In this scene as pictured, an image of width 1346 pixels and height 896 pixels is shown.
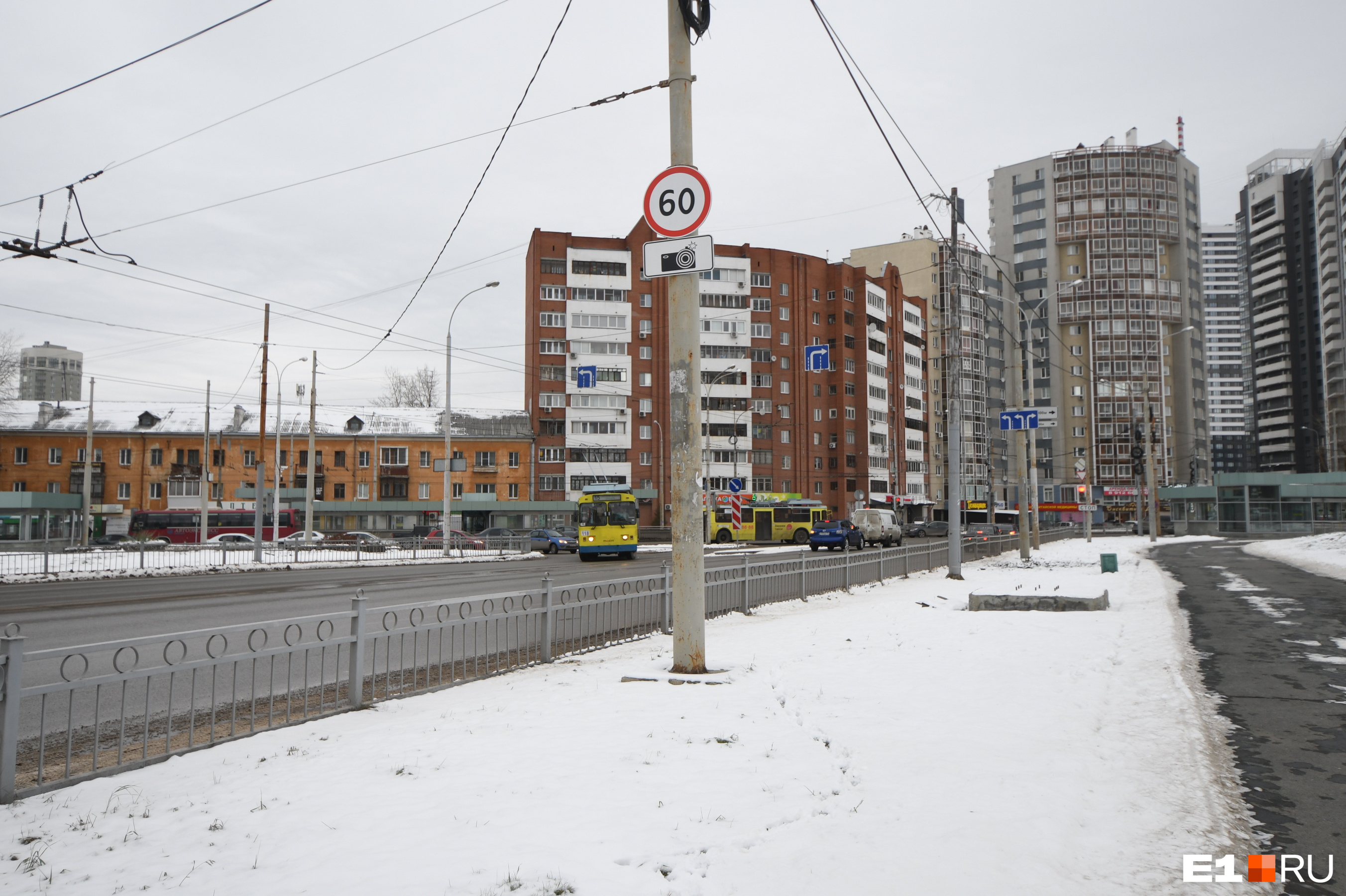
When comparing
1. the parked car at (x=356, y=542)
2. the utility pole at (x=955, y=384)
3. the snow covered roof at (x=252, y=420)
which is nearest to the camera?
the utility pole at (x=955, y=384)

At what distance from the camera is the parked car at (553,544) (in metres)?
43.9

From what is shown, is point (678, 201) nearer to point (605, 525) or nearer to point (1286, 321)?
point (605, 525)

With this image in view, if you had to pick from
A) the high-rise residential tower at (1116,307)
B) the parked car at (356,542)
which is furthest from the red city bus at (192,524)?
the high-rise residential tower at (1116,307)

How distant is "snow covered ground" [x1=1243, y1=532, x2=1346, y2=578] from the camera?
25875 mm

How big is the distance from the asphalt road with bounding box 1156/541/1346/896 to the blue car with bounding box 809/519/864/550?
24368 mm

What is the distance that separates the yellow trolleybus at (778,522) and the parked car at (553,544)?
11174 millimetres

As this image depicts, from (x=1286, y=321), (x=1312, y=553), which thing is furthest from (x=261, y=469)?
(x=1286, y=321)

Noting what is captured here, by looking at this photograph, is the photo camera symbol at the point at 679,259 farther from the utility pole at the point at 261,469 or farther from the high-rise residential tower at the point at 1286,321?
the high-rise residential tower at the point at 1286,321

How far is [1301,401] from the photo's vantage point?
13725 cm

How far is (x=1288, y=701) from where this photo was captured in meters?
A: 7.80

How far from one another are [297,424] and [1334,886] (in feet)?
254

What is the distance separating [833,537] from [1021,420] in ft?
49.7

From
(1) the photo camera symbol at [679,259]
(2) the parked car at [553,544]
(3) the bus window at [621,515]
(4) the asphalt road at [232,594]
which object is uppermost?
(1) the photo camera symbol at [679,259]

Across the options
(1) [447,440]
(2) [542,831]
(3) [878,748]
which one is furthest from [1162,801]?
(1) [447,440]
